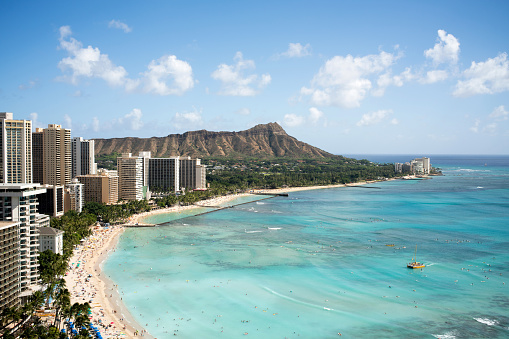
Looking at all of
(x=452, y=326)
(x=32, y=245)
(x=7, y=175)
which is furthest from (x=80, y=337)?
(x=7, y=175)

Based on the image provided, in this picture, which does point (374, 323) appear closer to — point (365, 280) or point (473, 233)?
point (365, 280)

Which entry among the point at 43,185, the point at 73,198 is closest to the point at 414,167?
the point at 73,198

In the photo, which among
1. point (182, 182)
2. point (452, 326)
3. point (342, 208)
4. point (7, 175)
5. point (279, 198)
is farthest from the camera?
point (182, 182)

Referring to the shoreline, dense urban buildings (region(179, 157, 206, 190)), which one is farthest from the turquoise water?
dense urban buildings (region(179, 157, 206, 190))

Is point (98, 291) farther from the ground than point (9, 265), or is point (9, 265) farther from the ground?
point (9, 265)

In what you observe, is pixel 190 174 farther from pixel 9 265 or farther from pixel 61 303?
pixel 61 303

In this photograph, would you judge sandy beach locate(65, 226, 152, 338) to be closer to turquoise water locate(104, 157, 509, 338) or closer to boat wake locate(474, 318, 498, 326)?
turquoise water locate(104, 157, 509, 338)
